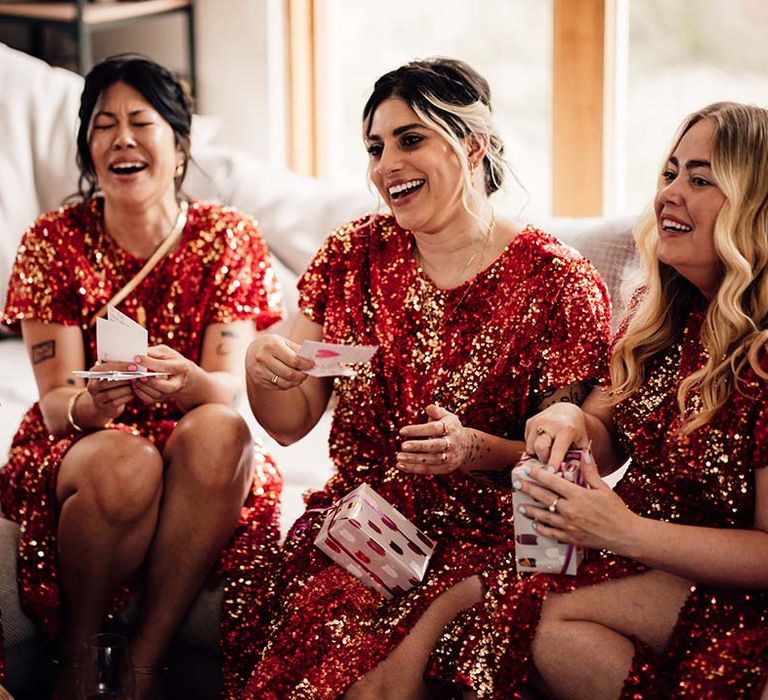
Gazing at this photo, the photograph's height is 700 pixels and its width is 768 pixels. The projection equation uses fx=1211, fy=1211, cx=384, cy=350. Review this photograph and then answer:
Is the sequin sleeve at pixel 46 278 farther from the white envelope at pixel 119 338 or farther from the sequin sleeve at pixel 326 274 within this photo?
the sequin sleeve at pixel 326 274

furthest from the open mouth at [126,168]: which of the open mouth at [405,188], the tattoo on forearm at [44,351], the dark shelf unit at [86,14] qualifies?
the dark shelf unit at [86,14]

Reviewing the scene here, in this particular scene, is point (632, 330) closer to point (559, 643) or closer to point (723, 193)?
point (723, 193)

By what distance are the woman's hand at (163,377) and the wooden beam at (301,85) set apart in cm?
219

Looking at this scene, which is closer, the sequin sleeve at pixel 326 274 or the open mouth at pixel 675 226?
the open mouth at pixel 675 226

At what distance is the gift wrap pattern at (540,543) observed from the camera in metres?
1.64

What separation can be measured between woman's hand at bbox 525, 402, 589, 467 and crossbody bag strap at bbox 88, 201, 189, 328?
975mm

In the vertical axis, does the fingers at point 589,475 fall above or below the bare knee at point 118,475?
above

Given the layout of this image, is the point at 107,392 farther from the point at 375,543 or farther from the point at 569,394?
the point at 569,394

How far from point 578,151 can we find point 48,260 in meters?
1.66

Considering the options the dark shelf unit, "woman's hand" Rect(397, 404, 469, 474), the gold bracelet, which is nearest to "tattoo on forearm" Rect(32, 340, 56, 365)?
the gold bracelet

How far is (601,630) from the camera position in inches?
65.3

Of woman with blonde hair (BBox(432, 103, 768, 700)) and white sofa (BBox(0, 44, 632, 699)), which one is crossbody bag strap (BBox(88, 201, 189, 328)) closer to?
white sofa (BBox(0, 44, 632, 699))

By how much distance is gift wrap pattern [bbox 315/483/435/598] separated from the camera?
1855 mm

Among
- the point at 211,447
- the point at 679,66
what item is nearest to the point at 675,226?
the point at 211,447
